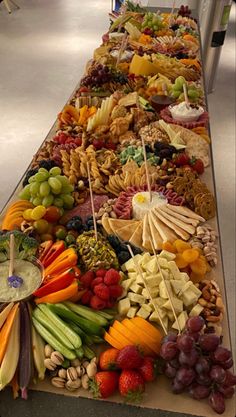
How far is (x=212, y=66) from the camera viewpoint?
247 inches

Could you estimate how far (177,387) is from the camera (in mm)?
1473

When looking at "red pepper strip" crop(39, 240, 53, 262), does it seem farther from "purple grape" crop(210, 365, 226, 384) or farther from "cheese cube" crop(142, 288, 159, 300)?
"purple grape" crop(210, 365, 226, 384)

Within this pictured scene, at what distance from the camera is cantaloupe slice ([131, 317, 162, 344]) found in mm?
1603

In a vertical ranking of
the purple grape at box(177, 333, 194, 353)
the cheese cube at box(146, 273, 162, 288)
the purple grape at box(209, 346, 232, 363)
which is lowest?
the cheese cube at box(146, 273, 162, 288)

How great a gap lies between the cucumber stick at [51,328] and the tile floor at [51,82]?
1.68m

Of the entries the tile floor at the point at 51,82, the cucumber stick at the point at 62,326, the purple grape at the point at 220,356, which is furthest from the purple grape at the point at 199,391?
the tile floor at the point at 51,82

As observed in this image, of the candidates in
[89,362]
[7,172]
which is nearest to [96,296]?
[89,362]

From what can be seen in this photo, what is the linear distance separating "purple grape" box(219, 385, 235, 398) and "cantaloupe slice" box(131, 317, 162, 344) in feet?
0.87

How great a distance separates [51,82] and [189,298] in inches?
204

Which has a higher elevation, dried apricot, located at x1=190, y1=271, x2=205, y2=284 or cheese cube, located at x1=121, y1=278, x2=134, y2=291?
cheese cube, located at x1=121, y1=278, x2=134, y2=291

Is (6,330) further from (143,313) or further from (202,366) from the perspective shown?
(202,366)

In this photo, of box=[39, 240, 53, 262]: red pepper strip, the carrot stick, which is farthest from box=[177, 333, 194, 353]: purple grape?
box=[39, 240, 53, 262]: red pepper strip

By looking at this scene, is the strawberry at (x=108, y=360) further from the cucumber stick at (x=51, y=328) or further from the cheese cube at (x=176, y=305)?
the cheese cube at (x=176, y=305)

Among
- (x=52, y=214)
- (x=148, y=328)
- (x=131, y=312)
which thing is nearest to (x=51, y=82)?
(x=52, y=214)
